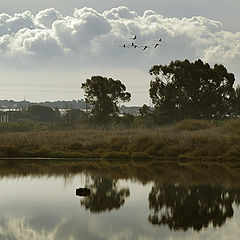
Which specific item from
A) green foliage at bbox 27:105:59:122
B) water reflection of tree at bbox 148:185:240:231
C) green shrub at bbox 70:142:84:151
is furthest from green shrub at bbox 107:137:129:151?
green foliage at bbox 27:105:59:122

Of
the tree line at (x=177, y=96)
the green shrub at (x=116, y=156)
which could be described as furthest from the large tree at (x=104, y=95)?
the green shrub at (x=116, y=156)

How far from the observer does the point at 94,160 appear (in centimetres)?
2914

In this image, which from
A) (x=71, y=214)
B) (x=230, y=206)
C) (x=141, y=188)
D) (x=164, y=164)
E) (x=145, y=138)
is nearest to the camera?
(x=71, y=214)

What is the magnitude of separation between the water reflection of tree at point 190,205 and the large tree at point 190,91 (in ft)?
102

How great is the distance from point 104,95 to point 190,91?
29.7ft

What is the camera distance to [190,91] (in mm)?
50375

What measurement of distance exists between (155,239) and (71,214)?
11.7 feet

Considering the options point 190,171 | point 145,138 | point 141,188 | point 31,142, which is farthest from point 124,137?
point 141,188

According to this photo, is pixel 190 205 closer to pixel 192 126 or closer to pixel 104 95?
pixel 192 126

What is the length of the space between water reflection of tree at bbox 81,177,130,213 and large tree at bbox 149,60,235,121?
99.1 ft

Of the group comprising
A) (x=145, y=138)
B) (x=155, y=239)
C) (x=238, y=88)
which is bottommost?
(x=155, y=239)

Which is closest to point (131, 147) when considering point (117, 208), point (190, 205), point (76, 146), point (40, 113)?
point (76, 146)

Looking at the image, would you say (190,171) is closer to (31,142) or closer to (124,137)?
(124,137)

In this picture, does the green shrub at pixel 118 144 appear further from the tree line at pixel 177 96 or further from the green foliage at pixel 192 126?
the tree line at pixel 177 96
